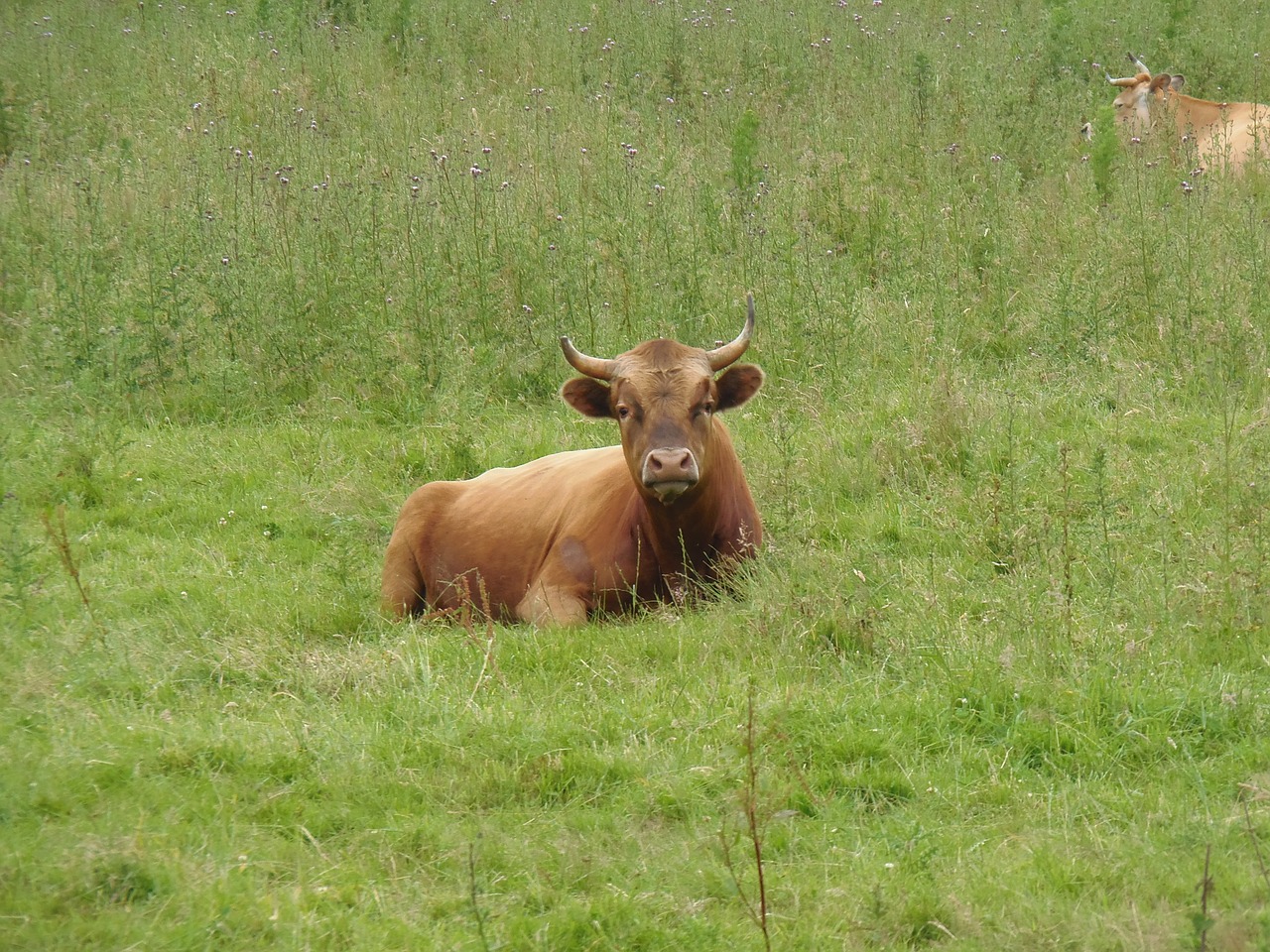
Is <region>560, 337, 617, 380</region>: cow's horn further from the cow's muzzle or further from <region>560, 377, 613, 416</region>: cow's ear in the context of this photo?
the cow's muzzle

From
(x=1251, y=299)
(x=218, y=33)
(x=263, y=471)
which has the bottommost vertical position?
(x=263, y=471)

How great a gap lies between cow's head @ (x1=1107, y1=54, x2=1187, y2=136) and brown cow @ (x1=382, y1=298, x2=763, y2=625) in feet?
32.8

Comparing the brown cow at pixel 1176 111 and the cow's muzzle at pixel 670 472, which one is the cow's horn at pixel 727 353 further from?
the brown cow at pixel 1176 111

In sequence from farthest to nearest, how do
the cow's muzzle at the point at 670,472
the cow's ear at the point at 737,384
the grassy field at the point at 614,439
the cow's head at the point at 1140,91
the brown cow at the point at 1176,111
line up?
the cow's head at the point at 1140,91 < the brown cow at the point at 1176,111 < the cow's ear at the point at 737,384 < the cow's muzzle at the point at 670,472 < the grassy field at the point at 614,439

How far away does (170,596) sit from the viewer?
7039mm

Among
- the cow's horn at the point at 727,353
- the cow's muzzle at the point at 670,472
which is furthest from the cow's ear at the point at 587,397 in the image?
the cow's muzzle at the point at 670,472

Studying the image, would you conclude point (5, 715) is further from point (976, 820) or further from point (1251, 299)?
point (1251, 299)

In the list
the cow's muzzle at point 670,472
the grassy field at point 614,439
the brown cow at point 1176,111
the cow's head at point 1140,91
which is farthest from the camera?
the cow's head at point 1140,91

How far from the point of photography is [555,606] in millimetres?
6973

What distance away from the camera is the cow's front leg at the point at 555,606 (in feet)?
22.3

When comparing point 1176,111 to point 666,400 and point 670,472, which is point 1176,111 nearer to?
point 666,400

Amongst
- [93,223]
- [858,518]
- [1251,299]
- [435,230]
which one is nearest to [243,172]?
[93,223]

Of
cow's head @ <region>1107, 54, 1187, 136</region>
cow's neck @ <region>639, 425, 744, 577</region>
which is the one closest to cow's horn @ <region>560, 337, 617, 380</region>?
cow's neck @ <region>639, 425, 744, 577</region>

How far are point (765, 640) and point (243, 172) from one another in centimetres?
832
